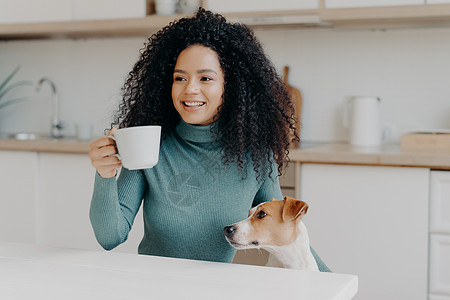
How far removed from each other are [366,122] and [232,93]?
1.39 m

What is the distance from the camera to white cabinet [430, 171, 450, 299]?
2.24 meters

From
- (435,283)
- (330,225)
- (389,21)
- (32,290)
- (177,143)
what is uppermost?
(389,21)

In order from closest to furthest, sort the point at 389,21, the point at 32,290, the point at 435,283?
the point at 32,290
the point at 435,283
the point at 389,21

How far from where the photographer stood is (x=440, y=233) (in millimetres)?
2256

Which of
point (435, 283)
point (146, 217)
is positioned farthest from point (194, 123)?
point (435, 283)

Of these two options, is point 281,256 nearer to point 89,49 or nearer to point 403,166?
point 403,166

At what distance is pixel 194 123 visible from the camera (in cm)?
146

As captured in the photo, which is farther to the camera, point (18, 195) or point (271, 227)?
point (18, 195)

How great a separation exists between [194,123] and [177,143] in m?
0.09

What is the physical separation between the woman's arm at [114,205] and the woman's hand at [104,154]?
7cm

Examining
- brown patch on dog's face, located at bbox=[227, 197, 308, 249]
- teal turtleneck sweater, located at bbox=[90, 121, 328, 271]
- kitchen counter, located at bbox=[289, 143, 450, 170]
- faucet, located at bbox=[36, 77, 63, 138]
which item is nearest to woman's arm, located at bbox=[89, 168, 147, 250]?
teal turtleneck sweater, located at bbox=[90, 121, 328, 271]

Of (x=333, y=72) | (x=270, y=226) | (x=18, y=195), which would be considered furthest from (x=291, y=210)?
(x=18, y=195)

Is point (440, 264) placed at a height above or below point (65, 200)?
below

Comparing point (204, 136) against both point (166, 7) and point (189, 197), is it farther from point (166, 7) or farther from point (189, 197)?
point (166, 7)
